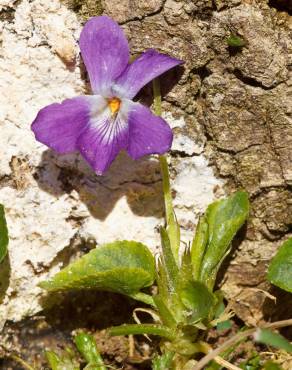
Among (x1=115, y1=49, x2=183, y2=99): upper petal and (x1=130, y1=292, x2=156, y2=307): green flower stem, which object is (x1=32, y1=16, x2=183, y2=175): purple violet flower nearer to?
(x1=115, y1=49, x2=183, y2=99): upper petal

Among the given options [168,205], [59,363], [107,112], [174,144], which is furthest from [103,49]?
[59,363]

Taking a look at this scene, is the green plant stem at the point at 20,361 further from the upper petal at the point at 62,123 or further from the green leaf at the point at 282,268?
the green leaf at the point at 282,268

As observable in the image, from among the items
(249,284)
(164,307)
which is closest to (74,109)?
(164,307)

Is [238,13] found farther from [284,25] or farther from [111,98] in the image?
[111,98]

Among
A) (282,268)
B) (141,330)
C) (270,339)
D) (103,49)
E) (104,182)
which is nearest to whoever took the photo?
(270,339)

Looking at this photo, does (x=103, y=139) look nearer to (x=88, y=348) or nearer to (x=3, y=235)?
(x=3, y=235)

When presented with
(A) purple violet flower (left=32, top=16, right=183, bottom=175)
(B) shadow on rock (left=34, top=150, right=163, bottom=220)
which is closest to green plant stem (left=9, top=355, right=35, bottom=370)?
(B) shadow on rock (left=34, top=150, right=163, bottom=220)
